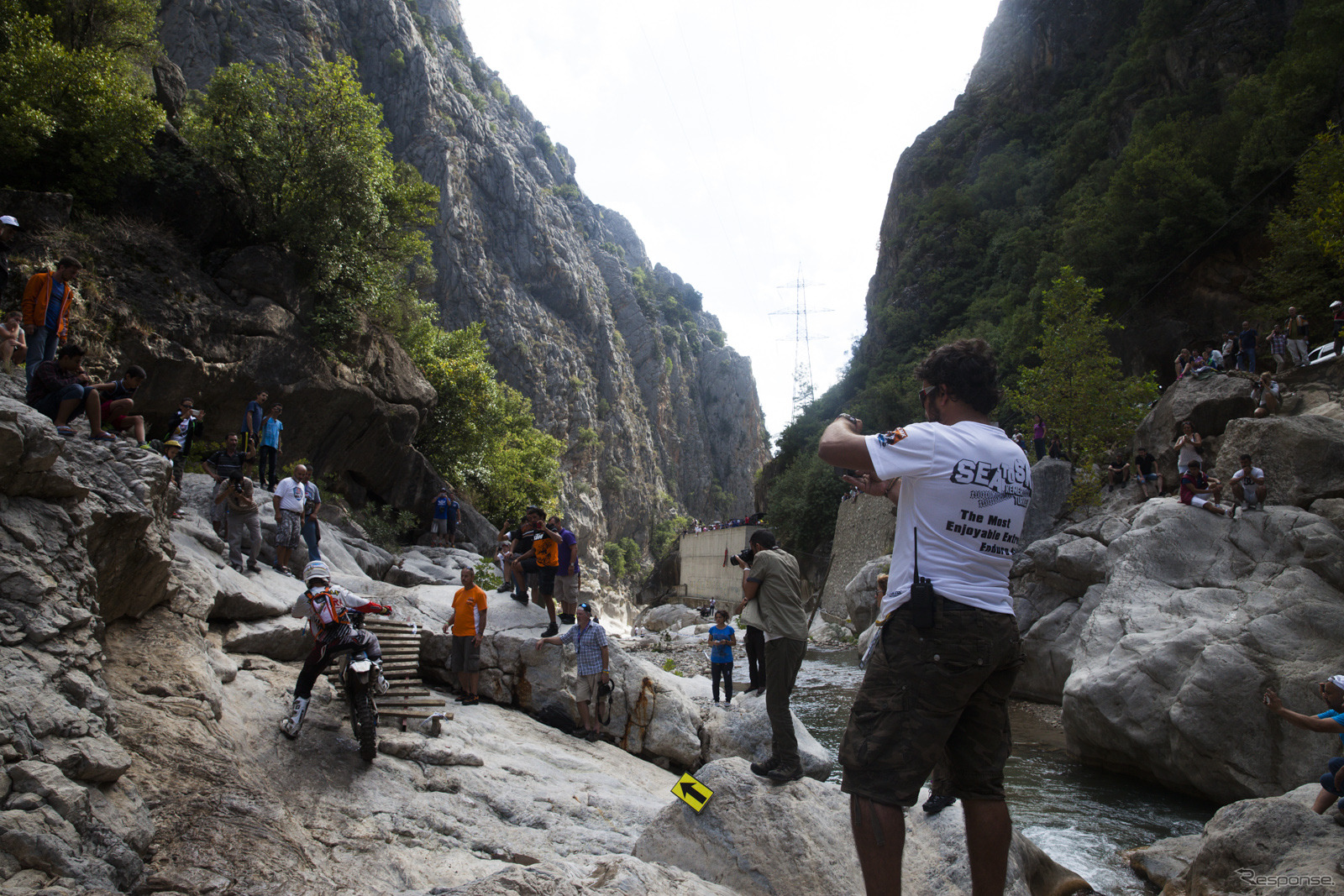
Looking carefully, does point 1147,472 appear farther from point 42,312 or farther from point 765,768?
point 42,312

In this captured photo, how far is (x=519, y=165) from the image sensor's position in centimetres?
6381

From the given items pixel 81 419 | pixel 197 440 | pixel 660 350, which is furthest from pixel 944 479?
pixel 660 350

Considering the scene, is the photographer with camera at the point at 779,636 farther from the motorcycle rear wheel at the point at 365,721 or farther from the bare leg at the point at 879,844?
the motorcycle rear wheel at the point at 365,721

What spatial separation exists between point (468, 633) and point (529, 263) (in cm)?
5622

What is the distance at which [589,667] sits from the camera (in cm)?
931

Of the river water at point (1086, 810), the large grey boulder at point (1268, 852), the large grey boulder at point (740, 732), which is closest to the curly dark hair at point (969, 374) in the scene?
the river water at point (1086, 810)

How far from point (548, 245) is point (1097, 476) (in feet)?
174

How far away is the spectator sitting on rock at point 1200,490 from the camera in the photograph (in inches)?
470

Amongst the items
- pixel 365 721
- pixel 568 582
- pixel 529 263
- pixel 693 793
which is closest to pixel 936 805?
pixel 693 793

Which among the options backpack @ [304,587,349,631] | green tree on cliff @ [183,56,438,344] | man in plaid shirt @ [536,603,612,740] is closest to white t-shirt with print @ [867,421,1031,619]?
backpack @ [304,587,349,631]

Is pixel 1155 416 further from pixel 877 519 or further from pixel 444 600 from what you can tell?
pixel 444 600

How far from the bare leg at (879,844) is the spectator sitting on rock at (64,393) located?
7.60 meters

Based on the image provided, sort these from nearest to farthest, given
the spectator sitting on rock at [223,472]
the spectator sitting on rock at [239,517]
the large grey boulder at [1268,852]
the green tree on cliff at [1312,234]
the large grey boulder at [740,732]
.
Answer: the large grey boulder at [1268,852], the large grey boulder at [740,732], the spectator sitting on rock at [239,517], the spectator sitting on rock at [223,472], the green tree on cliff at [1312,234]

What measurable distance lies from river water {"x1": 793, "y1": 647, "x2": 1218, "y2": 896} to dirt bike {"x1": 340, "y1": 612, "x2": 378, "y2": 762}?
4845 mm
